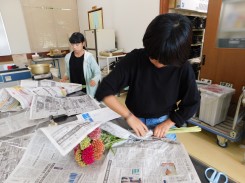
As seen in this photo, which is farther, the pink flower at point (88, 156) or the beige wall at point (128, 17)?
the beige wall at point (128, 17)

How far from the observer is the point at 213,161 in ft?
5.32

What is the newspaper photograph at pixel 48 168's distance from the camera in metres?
0.56

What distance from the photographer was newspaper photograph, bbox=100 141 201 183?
56cm

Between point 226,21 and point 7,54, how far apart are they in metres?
4.07

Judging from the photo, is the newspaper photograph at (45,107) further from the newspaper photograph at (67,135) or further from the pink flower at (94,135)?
the pink flower at (94,135)

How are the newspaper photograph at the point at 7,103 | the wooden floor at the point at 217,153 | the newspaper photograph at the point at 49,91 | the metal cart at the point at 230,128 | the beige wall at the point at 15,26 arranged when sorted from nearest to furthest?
1. the newspaper photograph at the point at 7,103
2. the newspaper photograph at the point at 49,91
3. the wooden floor at the point at 217,153
4. the metal cart at the point at 230,128
5. the beige wall at the point at 15,26

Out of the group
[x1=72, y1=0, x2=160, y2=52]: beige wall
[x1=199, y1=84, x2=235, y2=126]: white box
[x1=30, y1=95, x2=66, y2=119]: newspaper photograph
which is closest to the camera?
[x1=30, y1=95, x2=66, y2=119]: newspaper photograph

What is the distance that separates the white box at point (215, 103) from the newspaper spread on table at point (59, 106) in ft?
4.35

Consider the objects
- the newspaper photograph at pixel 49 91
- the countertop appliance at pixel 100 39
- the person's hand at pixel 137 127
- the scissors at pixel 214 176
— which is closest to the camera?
the scissors at pixel 214 176

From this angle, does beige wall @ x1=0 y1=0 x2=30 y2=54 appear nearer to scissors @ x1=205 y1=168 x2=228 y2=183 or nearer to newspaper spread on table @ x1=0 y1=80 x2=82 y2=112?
newspaper spread on table @ x1=0 y1=80 x2=82 y2=112

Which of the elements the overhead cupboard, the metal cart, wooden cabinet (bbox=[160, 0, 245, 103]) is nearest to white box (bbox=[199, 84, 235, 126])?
the metal cart

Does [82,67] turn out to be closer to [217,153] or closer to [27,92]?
[27,92]

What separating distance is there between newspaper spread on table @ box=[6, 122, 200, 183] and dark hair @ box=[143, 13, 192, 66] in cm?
36

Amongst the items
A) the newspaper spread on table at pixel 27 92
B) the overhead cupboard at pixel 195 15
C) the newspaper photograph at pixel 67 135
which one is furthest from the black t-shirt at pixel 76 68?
the overhead cupboard at pixel 195 15
